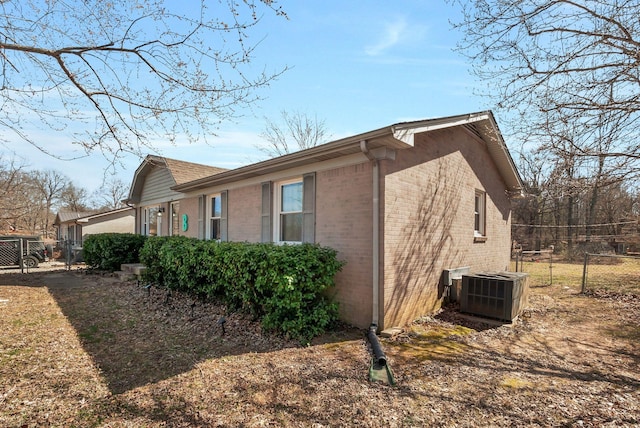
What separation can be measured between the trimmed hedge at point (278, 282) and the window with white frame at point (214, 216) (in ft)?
A: 11.1

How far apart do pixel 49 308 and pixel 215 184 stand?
5.11 metres

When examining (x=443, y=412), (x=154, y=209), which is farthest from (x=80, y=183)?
(x=443, y=412)

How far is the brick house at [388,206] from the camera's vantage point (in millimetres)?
5801

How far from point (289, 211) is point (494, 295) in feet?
15.7

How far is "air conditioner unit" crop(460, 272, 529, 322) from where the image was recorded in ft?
22.1

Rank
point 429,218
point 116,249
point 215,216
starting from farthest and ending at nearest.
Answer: point 116,249, point 215,216, point 429,218

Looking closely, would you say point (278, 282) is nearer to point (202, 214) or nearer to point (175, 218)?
point (202, 214)

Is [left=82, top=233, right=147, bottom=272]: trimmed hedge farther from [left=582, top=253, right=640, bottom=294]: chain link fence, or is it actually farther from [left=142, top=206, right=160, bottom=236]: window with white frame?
[left=582, top=253, right=640, bottom=294]: chain link fence

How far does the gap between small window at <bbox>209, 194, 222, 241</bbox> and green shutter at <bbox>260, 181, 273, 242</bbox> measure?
287cm

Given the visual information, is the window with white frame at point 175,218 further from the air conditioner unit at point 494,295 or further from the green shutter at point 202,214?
the air conditioner unit at point 494,295

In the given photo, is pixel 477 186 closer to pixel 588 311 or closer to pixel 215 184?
pixel 588 311

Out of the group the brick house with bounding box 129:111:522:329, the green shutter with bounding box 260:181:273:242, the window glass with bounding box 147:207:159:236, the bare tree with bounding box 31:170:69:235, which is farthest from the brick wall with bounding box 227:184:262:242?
the bare tree with bounding box 31:170:69:235

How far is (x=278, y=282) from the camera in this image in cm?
531

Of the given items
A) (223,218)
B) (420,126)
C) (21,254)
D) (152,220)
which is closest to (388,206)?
(420,126)
